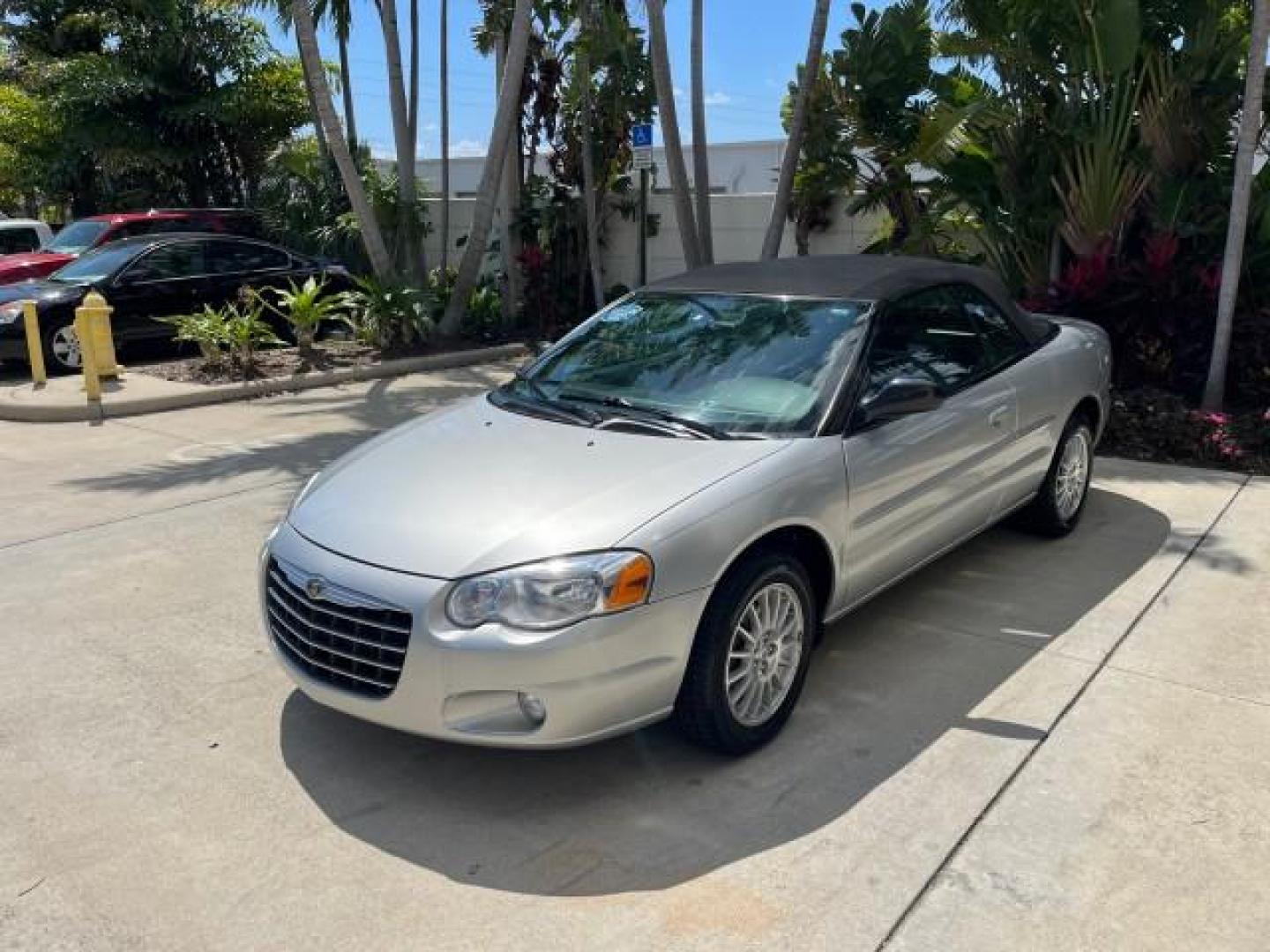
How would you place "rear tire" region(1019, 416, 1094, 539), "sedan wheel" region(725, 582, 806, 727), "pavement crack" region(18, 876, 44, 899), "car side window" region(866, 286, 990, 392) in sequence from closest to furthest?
"pavement crack" region(18, 876, 44, 899) → "sedan wheel" region(725, 582, 806, 727) → "car side window" region(866, 286, 990, 392) → "rear tire" region(1019, 416, 1094, 539)

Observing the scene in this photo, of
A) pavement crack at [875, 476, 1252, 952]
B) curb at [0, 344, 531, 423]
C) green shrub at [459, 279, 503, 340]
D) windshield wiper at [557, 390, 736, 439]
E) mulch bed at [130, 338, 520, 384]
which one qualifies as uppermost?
windshield wiper at [557, 390, 736, 439]

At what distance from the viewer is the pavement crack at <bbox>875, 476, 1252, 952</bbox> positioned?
287 cm

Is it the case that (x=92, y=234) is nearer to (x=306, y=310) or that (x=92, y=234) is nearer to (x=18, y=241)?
(x=18, y=241)

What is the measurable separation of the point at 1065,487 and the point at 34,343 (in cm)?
889

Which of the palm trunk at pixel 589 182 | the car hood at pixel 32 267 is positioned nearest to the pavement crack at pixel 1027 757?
the palm trunk at pixel 589 182

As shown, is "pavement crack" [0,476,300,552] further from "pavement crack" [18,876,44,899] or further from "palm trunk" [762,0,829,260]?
"palm trunk" [762,0,829,260]

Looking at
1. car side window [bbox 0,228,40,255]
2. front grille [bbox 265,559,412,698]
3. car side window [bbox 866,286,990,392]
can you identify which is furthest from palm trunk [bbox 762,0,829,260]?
car side window [bbox 0,228,40,255]

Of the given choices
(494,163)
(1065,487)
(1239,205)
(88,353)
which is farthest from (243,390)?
(1239,205)

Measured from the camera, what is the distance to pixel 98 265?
11.6 meters

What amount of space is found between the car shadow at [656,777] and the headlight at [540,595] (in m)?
0.66

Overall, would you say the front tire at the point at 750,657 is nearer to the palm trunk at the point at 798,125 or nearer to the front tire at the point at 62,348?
the palm trunk at the point at 798,125

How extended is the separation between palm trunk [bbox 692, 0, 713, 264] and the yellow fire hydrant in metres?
6.05

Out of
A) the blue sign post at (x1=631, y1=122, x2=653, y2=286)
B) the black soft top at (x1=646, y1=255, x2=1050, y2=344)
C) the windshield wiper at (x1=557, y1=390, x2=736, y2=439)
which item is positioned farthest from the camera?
the blue sign post at (x1=631, y1=122, x2=653, y2=286)

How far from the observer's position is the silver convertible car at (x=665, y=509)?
3.15 metres
